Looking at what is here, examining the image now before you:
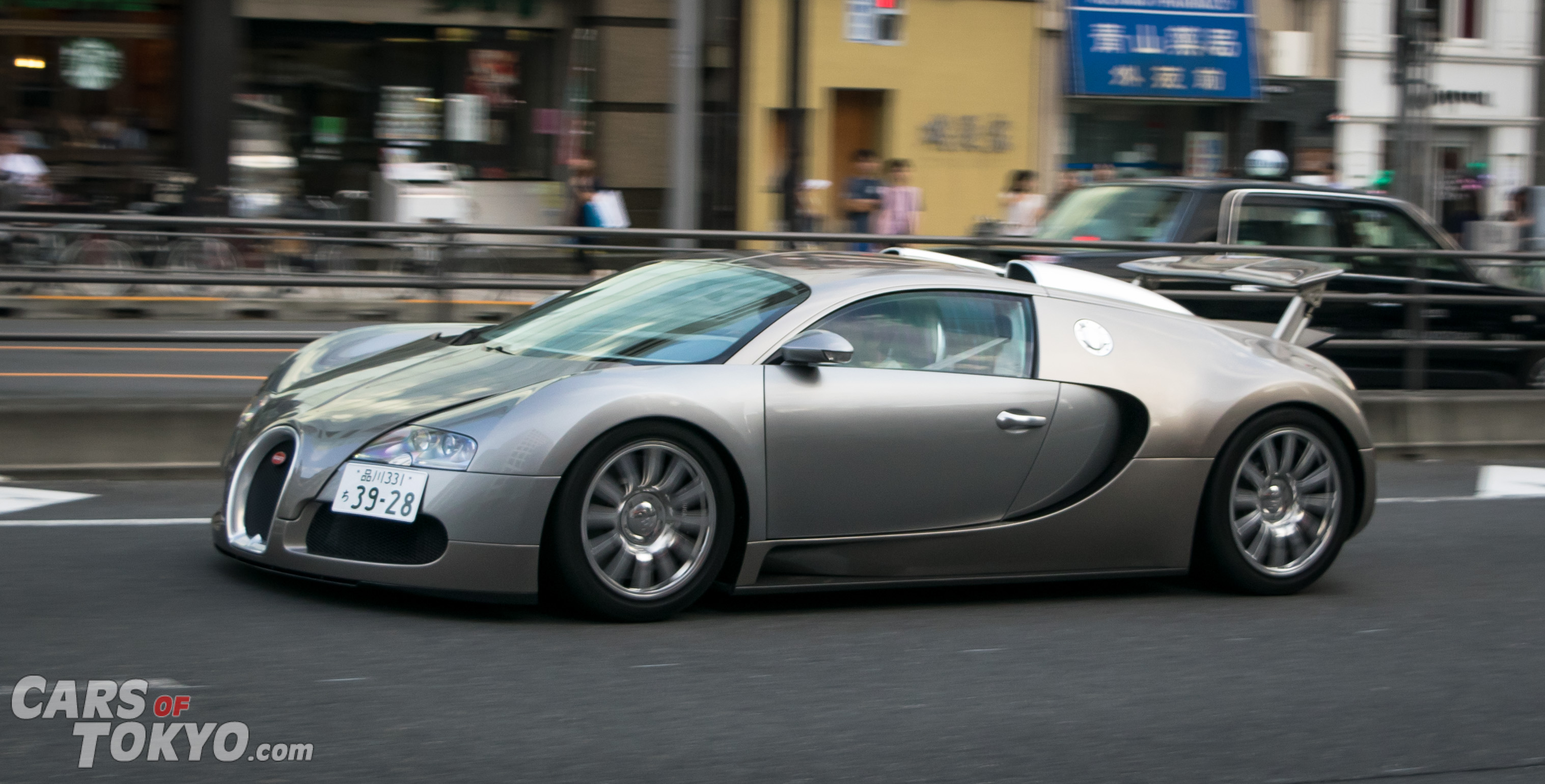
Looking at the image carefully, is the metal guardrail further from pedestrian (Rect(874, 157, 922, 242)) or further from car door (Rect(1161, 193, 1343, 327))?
pedestrian (Rect(874, 157, 922, 242))

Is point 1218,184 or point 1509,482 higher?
point 1218,184

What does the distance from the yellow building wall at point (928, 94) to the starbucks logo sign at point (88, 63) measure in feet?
23.6

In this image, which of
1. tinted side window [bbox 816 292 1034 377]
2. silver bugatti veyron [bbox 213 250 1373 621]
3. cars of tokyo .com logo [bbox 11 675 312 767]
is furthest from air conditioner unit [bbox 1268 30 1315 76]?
cars of tokyo .com logo [bbox 11 675 312 767]

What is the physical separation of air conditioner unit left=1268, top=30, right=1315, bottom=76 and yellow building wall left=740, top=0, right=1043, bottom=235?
368 centimetres

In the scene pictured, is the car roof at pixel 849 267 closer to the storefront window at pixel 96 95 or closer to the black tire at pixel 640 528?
the black tire at pixel 640 528

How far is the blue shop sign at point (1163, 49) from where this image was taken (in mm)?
A: 22922

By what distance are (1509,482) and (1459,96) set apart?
698 inches

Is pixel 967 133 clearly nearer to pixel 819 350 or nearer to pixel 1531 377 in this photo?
pixel 1531 377

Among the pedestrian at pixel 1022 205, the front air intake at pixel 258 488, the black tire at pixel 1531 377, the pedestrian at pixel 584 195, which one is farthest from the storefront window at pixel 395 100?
the front air intake at pixel 258 488

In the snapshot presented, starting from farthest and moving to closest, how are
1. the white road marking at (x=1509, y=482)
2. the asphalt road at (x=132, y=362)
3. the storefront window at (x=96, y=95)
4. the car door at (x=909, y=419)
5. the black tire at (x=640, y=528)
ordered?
the storefront window at (x=96, y=95) < the white road marking at (x=1509, y=482) < the asphalt road at (x=132, y=362) < the car door at (x=909, y=419) < the black tire at (x=640, y=528)

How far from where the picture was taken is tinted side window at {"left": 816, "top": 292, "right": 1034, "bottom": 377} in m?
5.68

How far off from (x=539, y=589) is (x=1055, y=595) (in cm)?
201

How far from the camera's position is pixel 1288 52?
24.2m

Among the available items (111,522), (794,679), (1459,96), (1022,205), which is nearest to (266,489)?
(794,679)
